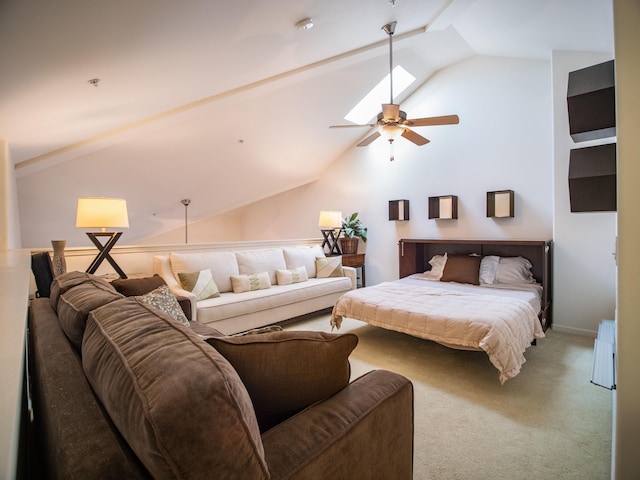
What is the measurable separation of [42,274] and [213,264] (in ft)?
4.73

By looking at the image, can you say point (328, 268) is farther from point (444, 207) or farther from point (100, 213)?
point (100, 213)

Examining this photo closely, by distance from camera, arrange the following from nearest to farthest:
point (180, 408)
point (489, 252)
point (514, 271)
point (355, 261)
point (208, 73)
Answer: point (180, 408) < point (208, 73) < point (514, 271) < point (489, 252) < point (355, 261)

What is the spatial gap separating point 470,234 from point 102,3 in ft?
14.3

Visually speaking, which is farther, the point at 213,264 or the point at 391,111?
the point at 213,264

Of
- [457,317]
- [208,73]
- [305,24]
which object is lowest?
[457,317]

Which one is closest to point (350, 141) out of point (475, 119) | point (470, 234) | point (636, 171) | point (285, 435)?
point (475, 119)

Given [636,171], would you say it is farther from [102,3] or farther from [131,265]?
[131,265]

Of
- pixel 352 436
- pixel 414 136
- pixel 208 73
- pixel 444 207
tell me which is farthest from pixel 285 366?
pixel 444 207

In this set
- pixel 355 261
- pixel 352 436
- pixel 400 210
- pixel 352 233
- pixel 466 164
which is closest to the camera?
pixel 352 436

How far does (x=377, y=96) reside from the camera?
4.85m

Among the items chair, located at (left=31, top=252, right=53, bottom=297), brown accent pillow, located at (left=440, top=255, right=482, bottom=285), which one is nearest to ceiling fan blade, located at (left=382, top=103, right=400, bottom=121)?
brown accent pillow, located at (left=440, top=255, right=482, bottom=285)

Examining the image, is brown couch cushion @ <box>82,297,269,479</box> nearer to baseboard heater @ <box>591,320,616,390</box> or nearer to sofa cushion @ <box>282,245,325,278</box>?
baseboard heater @ <box>591,320,616,390</box>

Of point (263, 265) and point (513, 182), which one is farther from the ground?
point (513, 182)

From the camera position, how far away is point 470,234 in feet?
14.4
